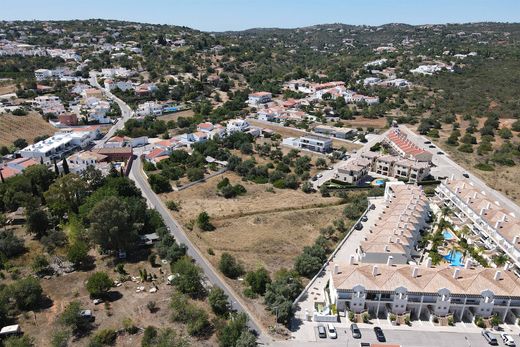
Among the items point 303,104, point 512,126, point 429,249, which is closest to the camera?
point 429,249

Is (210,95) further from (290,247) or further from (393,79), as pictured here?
(290,247)

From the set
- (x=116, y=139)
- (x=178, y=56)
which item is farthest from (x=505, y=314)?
(x=178, y=56)

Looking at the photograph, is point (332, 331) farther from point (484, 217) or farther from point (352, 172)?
point (352, 172)

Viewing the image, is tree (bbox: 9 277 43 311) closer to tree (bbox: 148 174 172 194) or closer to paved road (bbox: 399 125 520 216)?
tree (bbox: 148 174 172 194)

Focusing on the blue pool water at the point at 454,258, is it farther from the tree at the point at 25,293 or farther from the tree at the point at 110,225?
the tree at the point at 25,293

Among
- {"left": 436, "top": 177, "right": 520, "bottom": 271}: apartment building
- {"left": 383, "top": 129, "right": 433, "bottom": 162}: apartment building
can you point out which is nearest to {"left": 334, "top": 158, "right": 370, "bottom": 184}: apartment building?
{"left": 383, "top": 129, "right": 433, "bottom": 162}: apartment building
